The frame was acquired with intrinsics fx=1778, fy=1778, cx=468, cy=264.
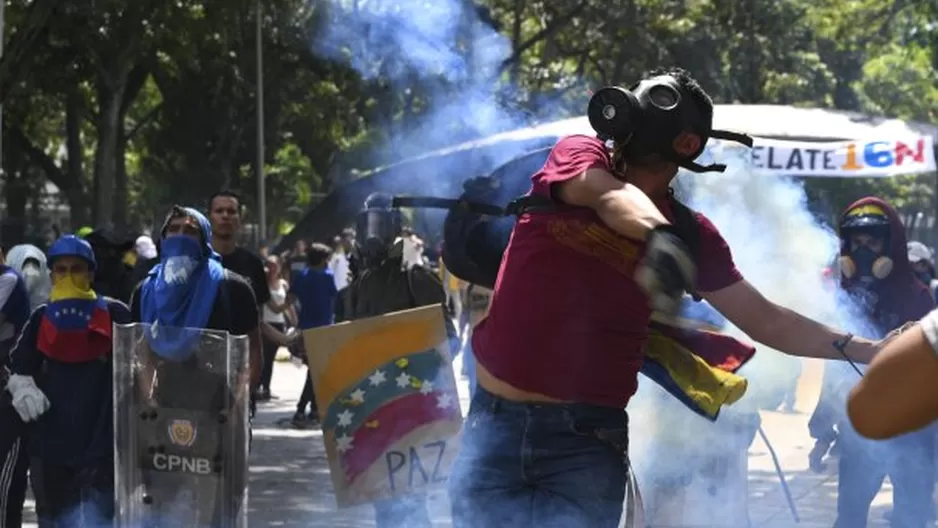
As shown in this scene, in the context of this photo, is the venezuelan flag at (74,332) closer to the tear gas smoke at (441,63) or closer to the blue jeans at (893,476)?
the tear gas smoke at (441,63)

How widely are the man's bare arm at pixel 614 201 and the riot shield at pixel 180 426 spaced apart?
2.70 metres

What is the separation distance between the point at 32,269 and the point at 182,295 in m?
2.14

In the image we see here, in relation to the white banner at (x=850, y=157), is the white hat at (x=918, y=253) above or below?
below

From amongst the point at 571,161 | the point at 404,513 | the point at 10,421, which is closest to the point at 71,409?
the point at 10,421

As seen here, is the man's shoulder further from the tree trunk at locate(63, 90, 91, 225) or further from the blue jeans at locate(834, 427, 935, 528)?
the tree trunk at locate(63, 90, 91, 225)

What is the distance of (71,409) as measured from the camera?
649 centimetres

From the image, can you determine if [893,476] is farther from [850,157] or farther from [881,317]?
[850,157]

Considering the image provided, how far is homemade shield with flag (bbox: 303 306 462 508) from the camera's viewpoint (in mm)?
6488

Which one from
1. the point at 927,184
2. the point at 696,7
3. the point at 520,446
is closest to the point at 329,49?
the point at 520,446

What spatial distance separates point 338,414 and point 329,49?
8.61 feet

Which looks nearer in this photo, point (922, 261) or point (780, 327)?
point (780, 327)

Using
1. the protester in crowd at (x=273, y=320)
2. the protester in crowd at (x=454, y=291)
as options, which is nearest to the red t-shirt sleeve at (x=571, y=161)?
the protester in crowd at (x=273, y=320)

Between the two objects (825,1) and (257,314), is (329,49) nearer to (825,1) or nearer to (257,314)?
(257,314)

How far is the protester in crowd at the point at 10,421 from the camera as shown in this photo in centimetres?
Result: 677
